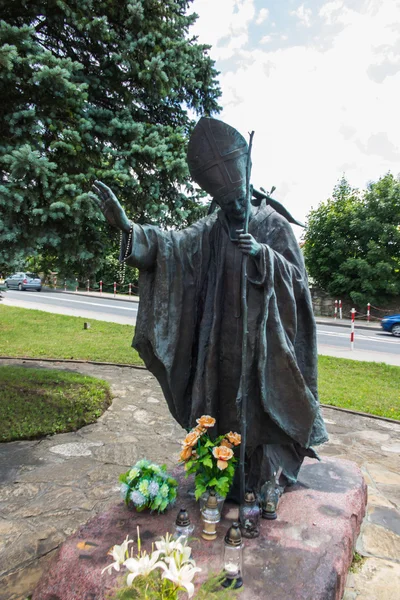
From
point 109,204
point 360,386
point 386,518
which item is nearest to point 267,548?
point 386,518

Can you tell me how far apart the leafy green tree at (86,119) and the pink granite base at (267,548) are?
11.1 ft

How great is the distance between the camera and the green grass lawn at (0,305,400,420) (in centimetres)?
666

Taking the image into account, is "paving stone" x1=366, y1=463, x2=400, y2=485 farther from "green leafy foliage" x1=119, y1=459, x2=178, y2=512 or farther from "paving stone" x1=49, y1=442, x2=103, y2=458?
"paving stone" x1=49, y1=442, x2=103, y2=458

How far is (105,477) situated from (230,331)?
2102 mm

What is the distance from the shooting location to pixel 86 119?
17.3ft

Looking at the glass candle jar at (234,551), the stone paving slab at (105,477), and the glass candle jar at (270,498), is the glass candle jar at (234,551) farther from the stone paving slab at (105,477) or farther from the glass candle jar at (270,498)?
the stone paving slab at (105,477)

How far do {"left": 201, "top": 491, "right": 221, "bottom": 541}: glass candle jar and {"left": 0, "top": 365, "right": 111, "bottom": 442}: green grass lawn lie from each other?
9.91 feet

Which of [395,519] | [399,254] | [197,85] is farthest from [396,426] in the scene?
[399,254]

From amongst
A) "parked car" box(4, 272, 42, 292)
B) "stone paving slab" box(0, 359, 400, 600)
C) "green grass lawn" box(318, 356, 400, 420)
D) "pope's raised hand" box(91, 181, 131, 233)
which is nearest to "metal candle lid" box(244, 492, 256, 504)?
"stone paving slab" box(0, 359, 400, 600)

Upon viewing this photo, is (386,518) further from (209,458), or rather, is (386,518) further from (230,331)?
(230,331)

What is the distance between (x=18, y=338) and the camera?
11008 mm

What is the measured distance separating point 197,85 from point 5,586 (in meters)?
6.19

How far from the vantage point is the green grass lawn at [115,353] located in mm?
6664

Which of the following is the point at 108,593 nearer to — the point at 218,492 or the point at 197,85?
the point at 218,492
